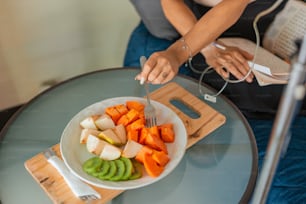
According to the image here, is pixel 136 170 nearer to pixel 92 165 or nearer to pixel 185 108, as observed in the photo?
pixel 92 165

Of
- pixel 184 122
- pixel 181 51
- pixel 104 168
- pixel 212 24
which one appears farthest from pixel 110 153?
pixel 212 24

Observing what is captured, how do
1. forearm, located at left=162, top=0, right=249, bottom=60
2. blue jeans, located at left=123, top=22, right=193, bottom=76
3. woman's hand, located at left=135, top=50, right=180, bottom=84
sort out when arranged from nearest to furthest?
1. woman's hand, located at left=135, top=50, right=180, bottom=84
2. forearm, located at left=162, top=0, right=249, bottom=60
3. blue jeans, located at left=123, top=22, right=193, bottom=76

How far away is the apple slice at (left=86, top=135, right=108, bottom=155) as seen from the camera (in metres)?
0.75

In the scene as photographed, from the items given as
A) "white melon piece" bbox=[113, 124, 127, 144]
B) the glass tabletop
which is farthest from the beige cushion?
"white melon piece" bbox=[113, 124, 127, 144]

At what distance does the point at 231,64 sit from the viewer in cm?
103

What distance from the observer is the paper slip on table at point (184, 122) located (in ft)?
2.33

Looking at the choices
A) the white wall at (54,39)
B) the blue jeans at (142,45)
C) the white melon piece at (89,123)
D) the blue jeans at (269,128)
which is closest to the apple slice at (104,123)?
the white melon piece at (89,123)

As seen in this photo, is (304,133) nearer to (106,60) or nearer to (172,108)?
(172,108)

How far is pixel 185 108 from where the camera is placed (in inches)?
36.6

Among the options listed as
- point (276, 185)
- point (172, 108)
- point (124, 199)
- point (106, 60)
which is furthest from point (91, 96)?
point (106, 60)

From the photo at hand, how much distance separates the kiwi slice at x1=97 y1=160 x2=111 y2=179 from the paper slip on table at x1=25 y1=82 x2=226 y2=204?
0.10 feet

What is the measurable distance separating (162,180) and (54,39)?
853mm

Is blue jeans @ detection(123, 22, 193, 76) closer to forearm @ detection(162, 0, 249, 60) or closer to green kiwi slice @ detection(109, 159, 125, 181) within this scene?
forearm @ detection(162, 0, 249, 60)

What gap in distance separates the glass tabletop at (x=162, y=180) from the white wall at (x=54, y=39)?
16.7 inches
